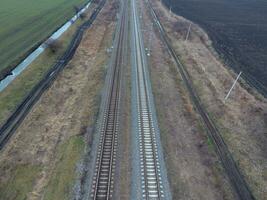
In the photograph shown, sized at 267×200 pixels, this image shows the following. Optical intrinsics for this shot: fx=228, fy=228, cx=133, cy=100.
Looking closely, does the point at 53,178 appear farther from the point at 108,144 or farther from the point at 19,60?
the point at 19,60

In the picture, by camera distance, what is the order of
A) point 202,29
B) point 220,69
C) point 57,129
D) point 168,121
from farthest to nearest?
1. point 202,29
2. point 220,69
3. point 168,121
4. point 57,129

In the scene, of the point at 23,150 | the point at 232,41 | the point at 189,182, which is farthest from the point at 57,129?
the point at 232,41

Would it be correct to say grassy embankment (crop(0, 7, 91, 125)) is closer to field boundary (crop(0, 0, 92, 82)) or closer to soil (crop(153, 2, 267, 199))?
field boundary (crop(0, 0, 92, 82))

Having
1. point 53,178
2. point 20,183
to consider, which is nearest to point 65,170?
point 53,178

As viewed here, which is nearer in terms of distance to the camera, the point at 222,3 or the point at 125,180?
the point at 125,180

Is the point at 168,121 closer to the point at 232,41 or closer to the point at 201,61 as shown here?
the point at 201,61

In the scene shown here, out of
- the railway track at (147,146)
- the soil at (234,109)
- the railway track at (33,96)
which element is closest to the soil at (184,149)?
the railway track at (147,146)
